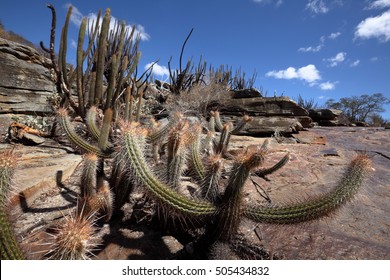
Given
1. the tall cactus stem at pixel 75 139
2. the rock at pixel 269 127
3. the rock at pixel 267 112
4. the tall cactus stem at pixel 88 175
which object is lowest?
the tall cactus stem at pixel 88 175

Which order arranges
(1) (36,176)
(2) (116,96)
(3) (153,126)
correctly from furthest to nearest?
(2) (116,96)
(3) (153,126)
(1) (36,176)

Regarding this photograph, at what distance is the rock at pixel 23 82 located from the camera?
562 centimetres

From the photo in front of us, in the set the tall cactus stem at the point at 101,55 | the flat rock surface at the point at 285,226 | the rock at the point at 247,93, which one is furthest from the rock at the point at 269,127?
the tall cactus stem at the point at 101,55

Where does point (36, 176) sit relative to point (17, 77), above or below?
below

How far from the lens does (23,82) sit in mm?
5910

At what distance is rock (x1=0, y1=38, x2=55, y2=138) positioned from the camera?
5617 millimetres

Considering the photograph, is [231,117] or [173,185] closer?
[173,185]

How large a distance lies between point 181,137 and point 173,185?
38cm

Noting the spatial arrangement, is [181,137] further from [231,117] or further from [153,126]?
[231,117]

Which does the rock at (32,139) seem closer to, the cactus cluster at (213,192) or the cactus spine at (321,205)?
the cactus cluster at (213,192)

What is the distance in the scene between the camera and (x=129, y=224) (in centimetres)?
229

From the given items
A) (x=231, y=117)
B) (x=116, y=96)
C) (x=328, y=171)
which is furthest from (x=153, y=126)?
(x=231, y=117)

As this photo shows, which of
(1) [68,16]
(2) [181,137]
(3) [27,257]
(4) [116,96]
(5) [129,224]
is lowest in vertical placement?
(5) [129,224]

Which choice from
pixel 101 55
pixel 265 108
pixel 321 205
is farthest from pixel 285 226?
pixel 265 108
